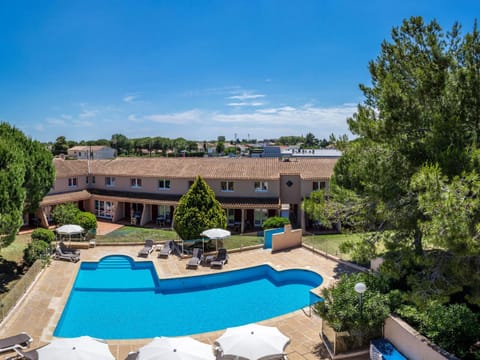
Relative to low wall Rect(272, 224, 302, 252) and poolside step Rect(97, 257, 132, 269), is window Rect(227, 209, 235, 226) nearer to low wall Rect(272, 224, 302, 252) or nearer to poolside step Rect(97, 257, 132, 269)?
low wall Rect(272, 224, 302, 252)

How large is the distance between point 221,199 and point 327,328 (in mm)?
23085

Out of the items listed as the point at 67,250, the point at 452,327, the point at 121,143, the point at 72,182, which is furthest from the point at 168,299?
the point at 121,143

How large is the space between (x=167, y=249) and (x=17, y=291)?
33.3ft

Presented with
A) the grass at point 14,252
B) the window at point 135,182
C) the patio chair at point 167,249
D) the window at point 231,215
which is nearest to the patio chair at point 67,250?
the grass at point 14,252

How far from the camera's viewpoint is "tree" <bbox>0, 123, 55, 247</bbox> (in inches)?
669

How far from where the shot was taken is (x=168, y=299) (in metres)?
Result: 19.8

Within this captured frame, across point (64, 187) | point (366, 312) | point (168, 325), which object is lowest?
point (168, 325)

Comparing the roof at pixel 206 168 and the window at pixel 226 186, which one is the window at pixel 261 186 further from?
the window at pixel 226 186

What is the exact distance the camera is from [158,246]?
27.2 metres

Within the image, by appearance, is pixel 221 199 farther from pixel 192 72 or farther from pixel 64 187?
pixel 64 187

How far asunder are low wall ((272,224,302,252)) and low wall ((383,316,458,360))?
45.1 ft

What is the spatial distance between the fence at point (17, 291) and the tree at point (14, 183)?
237cm

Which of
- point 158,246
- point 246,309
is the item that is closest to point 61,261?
point 158,246

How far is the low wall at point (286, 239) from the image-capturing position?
86.7 ft
